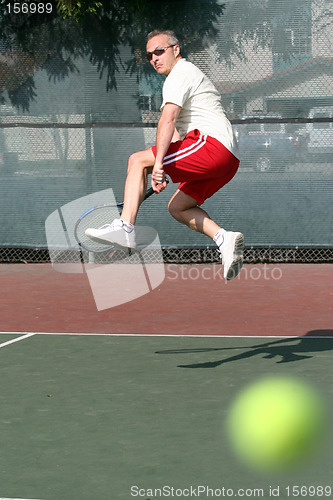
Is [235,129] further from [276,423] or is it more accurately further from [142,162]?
[276,423]

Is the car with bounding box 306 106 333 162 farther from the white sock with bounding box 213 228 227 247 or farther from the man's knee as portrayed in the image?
the man's knee

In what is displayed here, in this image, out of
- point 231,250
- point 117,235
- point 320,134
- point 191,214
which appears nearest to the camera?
point 117,235

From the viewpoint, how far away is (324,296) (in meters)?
9.81

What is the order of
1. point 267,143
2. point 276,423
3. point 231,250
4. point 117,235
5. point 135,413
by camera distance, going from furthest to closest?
point 267,143 < point 231,250 < point 117,235 < point 135,413 < point 276,423

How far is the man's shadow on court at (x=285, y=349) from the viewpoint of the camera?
6863mm

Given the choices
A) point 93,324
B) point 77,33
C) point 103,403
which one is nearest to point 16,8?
point 77,33

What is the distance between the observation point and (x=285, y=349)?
7238mm

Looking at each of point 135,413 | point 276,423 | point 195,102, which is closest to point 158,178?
point 195,102

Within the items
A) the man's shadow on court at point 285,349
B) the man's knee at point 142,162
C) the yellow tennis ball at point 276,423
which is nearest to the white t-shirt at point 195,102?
the man's knee at point 142,162

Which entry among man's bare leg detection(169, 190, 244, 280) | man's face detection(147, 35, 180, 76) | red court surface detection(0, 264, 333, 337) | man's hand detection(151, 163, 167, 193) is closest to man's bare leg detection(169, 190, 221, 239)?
man's bare leg detection(169, 190, 244, 280)

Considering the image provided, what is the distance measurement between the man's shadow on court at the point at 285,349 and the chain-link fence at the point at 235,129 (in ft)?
12.4

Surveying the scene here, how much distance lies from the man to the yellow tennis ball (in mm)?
902

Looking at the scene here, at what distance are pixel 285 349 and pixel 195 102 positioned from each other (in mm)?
2354

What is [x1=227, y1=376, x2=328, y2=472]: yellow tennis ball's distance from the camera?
15.0 feet
